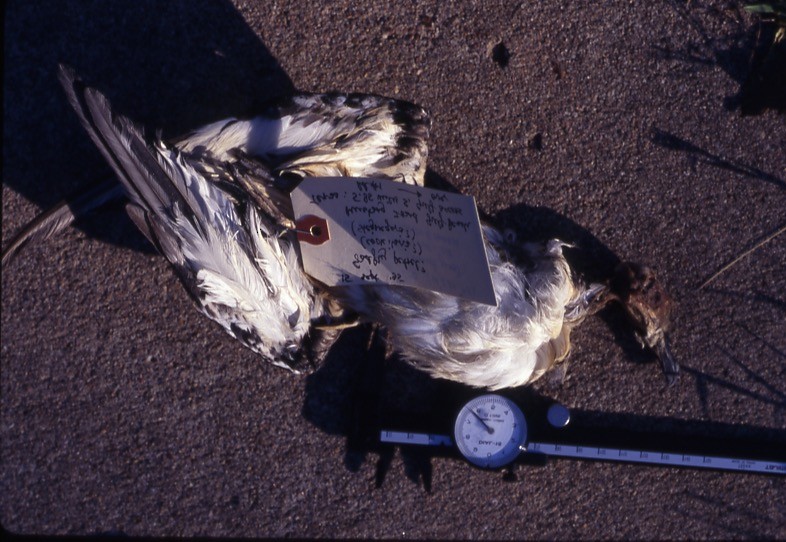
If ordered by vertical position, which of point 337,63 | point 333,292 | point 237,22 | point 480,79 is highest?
point 237,22

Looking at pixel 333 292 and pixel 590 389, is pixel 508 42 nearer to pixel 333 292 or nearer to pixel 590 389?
pixel 333 292

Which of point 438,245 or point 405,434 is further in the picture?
point 405,434

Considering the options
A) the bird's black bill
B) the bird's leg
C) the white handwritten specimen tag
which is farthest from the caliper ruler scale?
the white handwritten specimen tag

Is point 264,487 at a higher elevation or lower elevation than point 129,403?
lower

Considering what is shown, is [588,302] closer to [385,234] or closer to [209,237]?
[385,234]

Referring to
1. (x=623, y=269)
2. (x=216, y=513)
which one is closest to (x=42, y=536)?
(x=216, y=513)

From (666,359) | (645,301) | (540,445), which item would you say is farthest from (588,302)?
(540,445)

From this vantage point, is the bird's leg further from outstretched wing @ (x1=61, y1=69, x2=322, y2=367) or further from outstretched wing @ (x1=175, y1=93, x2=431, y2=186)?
outstretched wing @ (x1=61, y1=69, x2=322, y2=367)

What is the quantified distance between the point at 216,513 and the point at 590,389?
4.85ft

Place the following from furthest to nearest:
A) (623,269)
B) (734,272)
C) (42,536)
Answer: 1. (42,536)
2. (734,272)
3. (623,269)

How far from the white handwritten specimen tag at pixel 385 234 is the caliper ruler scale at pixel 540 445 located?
0.58m

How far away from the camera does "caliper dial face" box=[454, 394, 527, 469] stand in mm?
1989

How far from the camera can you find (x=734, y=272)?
2.13 m

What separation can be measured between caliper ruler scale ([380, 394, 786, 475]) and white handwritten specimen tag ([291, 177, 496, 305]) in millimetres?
→ 581
